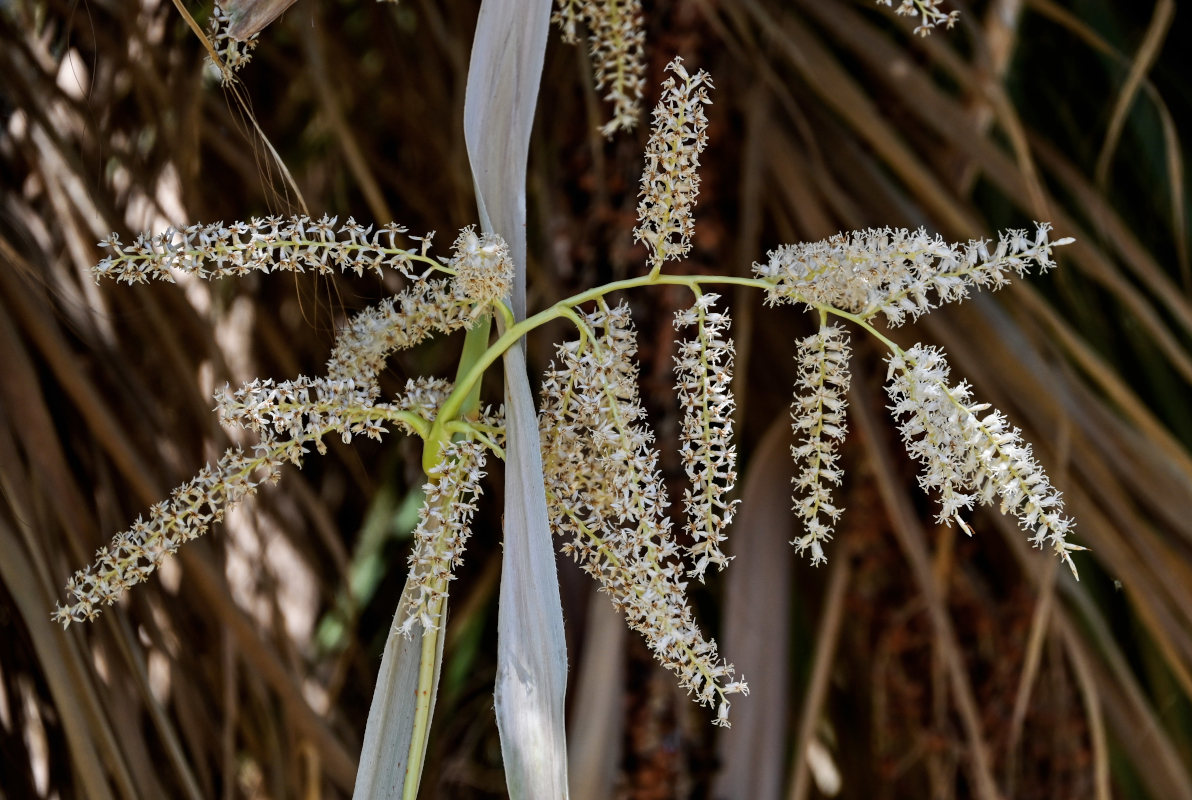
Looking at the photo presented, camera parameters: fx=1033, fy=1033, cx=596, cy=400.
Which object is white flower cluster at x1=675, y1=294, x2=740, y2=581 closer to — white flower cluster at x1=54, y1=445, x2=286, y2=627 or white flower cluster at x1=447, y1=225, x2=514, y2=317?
white flower cluster at x1=447, y1=225, x2=514, y2=317

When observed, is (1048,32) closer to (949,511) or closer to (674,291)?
(674,291)

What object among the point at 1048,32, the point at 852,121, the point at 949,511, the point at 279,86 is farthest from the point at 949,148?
the point at 279,86

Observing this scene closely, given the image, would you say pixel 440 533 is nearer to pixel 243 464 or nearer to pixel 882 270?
pixel 243 464

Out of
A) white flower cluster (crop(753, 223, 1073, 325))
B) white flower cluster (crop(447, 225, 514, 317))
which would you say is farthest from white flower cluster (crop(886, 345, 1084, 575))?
white flower cluster (crop(447, 225, 514, 317))

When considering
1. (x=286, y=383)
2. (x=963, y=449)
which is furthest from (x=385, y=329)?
(x=963, y=449)

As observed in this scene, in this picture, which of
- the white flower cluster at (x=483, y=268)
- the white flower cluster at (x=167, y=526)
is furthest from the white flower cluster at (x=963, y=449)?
the white flower cluster at (x=167, y=526)
